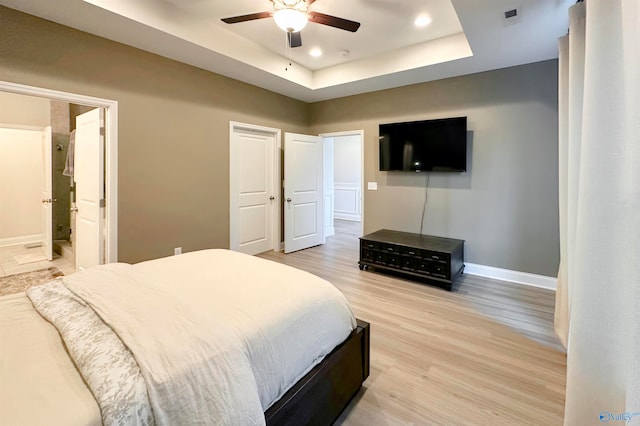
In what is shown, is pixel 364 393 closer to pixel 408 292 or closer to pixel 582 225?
pixel 582 225

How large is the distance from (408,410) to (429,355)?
0.61 m

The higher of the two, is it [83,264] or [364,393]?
[83,264]

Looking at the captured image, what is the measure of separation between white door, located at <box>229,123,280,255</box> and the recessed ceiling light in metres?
2.61

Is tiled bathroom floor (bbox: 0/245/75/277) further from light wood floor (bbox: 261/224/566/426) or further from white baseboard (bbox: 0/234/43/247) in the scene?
light wood floor (bbox: 261/224/566/426)

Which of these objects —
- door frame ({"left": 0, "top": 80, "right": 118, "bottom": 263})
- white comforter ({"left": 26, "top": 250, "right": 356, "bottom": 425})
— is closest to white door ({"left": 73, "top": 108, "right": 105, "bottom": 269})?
door frame ({"left": 0, "top": 80, "right": 118, "bottom": 263})

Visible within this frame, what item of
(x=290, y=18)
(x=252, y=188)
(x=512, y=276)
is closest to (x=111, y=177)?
(x=252, y=188)

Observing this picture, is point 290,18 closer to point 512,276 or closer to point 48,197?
point 512,276

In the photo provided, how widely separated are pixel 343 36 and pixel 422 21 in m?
0.90

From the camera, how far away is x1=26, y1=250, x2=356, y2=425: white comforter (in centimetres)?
93

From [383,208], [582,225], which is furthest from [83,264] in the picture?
[582,225]

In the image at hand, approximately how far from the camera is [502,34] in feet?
9.22

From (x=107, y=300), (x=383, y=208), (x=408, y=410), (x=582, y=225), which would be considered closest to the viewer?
(x=582, y=225)

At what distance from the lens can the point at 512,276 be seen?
12.2 ft

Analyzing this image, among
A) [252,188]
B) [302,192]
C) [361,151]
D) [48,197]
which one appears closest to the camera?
[48,197]
